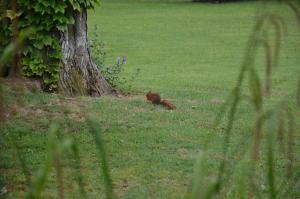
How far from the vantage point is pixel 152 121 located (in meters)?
7.12

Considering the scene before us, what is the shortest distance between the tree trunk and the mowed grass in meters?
0.28

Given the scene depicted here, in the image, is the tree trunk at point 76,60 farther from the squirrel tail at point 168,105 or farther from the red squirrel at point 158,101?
the squirrel tail at point 168,105

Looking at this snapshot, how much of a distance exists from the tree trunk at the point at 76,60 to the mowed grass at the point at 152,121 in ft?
0.92

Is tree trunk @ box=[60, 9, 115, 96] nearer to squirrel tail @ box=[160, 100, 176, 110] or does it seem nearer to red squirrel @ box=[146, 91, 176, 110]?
red squirrel @ box=[146, 91, 176, 110]

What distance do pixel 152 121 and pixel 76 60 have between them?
1.44m

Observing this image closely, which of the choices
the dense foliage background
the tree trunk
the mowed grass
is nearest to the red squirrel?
the mowed grass

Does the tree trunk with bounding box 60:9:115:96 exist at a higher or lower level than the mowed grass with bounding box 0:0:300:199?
higher

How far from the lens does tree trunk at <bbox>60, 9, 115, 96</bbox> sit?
7899 mm

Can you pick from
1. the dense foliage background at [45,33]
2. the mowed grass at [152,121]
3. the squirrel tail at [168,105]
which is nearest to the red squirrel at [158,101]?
the squirrel tail at [168,105]

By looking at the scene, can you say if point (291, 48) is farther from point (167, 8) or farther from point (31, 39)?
point (167, 8)

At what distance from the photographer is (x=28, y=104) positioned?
23.1 ft

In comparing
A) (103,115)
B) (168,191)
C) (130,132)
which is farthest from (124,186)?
(103,115)

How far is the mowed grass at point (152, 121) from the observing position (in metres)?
4.86

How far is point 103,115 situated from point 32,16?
1.55m
